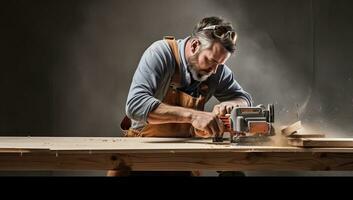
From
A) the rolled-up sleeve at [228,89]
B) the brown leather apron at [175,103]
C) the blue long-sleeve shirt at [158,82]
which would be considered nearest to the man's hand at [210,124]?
the blue long-sleeve shirt at [158,82]

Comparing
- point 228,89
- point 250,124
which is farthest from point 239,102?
point 250,124

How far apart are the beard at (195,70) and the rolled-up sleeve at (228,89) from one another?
20cm

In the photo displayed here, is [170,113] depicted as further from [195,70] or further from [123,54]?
[123,54]

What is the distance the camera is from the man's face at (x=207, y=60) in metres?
2.83

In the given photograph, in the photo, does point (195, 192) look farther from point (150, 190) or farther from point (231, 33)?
point (231, 33)

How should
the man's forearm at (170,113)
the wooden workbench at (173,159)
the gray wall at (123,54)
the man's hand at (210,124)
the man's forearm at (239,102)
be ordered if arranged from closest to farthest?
the wooden workbench at (173,159)
the man's hand at (210,124)
the man's forearm at (170,113)
the man's forearm at (239,102)
the gray wall at (123,54)

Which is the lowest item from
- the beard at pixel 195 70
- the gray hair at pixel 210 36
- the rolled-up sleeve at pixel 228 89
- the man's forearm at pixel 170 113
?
the man's forearm at pixel 170 113

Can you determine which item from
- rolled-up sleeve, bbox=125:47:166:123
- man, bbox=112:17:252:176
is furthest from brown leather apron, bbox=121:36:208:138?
rolled-up sleeve, bbox=125:47:166:123

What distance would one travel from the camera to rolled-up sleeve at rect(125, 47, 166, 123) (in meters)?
2.64

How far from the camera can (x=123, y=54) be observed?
397cm

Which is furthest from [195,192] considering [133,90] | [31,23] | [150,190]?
[31,23]

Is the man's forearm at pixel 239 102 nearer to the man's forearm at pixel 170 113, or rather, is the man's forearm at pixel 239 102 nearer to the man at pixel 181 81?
the man at pixel 181 81

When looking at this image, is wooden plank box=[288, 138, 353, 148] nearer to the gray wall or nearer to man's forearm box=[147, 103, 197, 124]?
man's forearm box=[147, 103, 197, 124]

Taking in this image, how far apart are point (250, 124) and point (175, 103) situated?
0.83 m
